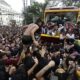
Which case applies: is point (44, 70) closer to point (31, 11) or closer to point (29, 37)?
point (29, 37)

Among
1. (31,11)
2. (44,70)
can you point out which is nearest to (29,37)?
(44,70)

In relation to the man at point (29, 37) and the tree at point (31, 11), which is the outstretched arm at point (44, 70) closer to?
the man at point (29, 37)

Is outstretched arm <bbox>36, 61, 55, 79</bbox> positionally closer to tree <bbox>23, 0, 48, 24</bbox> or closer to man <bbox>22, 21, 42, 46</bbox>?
man <bbox>22, 21, 42, 46</bbox>

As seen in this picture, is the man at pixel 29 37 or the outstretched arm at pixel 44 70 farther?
the man at pixel 29 37

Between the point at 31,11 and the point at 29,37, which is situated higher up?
the point at 29,37

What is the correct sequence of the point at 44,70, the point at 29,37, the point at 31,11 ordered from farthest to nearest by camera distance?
the point at 31,11 < the point at 29,37 < the point at 44,70

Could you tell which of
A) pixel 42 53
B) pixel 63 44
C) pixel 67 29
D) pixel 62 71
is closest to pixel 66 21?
pixel 67 29

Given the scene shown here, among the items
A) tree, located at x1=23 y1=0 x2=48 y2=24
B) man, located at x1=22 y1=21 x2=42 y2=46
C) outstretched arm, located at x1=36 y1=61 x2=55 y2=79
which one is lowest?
tree, located at x1=23 y1=0 x2=48 y2=24

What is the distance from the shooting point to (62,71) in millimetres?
7949

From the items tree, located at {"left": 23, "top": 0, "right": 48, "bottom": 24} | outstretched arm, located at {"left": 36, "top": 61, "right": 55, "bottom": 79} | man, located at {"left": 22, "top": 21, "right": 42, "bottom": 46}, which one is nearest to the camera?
outstretched arm, located at {"left": 36, "top": 61, "right": 55, "bottom": 79}

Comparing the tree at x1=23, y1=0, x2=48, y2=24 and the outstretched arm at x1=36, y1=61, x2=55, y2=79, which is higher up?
the outstretched arm at x1=36, y1=61, x2=55, y2=79

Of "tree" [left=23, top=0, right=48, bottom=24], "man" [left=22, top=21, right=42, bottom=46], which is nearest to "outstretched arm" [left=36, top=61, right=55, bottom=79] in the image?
"man" [left=22, top=21, right=42, bottom=46]

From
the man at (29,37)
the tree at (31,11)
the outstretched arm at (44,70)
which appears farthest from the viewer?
the tree at (31,11)

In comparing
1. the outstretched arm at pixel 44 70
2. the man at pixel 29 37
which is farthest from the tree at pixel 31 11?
the outstretched arm at pixel 44 70
